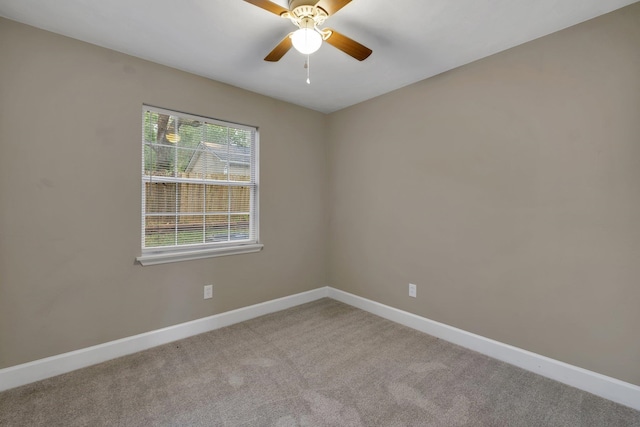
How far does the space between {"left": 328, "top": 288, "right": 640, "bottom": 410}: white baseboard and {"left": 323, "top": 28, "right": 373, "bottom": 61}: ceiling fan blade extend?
7.83ft

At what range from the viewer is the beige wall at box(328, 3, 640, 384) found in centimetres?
180

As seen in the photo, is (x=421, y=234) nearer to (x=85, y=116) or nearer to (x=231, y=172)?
(x=231, y=172)

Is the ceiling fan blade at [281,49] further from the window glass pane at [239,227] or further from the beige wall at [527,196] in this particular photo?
the window glass pane at [239,227]

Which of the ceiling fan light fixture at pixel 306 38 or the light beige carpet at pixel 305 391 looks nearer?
the ceiling fan light fixture at pixel 306 38

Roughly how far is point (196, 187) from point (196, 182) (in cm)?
5

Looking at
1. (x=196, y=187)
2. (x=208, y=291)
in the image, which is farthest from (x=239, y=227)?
(x=208, y=291)

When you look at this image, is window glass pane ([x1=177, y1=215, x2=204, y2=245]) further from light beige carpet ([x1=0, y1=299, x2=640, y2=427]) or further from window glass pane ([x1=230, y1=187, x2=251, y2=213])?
light beige carpet ([x1=0, y1=299, x2=640, y2=427])

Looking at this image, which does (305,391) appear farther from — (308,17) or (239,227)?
(308,17)

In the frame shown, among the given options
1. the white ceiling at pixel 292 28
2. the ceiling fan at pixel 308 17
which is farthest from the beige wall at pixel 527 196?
the ceiling fan at pixel 308 17

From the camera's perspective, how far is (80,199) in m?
2.15

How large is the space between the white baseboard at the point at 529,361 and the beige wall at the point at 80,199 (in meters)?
1.85

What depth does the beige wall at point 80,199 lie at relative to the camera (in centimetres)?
192

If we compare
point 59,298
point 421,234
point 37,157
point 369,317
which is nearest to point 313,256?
point 369,317

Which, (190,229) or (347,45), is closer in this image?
(347,45)
